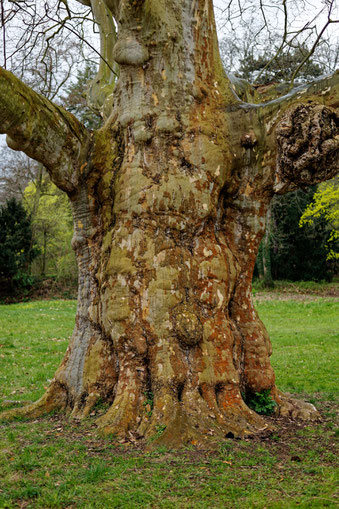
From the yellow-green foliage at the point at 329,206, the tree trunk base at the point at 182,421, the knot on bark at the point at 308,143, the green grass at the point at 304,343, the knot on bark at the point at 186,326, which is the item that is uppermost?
the yellow-green foliage at the point at 329,206

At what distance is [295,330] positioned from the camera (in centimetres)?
1401

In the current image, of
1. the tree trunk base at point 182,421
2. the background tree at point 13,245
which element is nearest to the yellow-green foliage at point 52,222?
the background tree at point 13,245

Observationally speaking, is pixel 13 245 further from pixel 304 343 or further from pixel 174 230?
pixel 174 230

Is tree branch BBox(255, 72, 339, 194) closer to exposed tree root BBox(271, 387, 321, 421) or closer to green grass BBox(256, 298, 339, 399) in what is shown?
exposed tree root BBox(271, 387, 321, 421)

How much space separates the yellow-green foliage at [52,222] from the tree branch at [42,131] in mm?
21955

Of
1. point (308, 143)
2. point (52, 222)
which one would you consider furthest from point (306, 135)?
point (52, 222)

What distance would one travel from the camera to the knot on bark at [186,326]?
4.88 m

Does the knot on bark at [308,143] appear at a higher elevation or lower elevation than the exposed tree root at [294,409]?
higher

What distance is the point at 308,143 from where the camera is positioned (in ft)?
16.1

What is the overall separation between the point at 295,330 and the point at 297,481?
1067 centimetres

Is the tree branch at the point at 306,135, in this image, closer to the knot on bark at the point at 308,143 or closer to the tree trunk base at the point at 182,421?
the knot on bark at the point at 308,143

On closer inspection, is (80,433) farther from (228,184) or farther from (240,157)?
(240,157)

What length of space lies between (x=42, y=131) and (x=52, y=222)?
74.9ft

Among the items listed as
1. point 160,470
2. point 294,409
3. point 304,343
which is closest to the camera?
point 160,470
